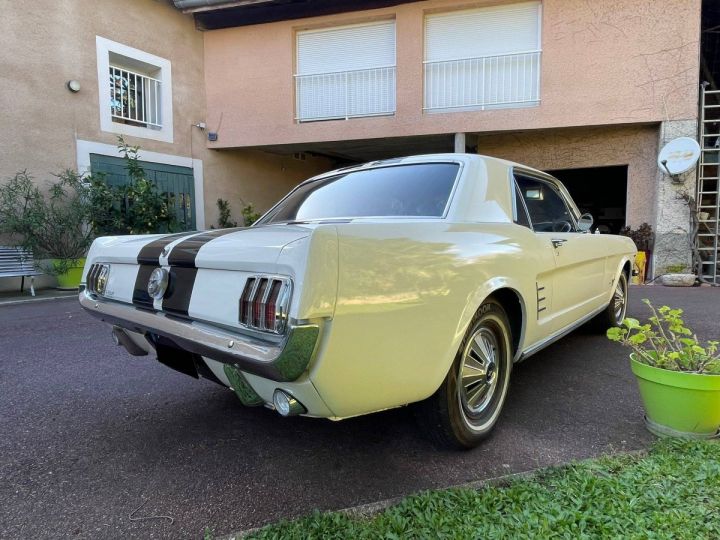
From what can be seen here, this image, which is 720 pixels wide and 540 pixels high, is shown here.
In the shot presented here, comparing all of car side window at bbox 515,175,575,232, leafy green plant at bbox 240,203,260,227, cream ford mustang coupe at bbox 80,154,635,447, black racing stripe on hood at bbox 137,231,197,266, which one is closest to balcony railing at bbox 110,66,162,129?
leafy green plant at bbox 240,203,260,227

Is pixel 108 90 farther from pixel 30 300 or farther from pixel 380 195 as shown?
pixel 380 195

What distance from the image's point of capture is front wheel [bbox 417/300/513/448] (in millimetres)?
2154

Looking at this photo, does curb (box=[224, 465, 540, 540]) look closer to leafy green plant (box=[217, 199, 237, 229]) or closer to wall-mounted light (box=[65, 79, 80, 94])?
wall-mounted light (box=[65, 79, 80, 94])

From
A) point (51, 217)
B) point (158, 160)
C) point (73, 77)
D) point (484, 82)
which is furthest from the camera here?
point (158, 160)

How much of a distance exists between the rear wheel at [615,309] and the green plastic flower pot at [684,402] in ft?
7.46

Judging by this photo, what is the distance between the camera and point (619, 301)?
4895 millimetres

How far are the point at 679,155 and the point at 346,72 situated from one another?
22.6 ft

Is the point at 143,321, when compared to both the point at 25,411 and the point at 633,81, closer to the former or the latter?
the point at 25,411

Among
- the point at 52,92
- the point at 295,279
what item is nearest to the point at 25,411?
the point at 295,279

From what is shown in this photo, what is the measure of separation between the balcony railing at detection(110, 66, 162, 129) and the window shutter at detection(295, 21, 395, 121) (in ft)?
10.5

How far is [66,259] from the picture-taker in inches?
321

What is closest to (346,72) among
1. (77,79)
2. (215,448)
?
(77,79)

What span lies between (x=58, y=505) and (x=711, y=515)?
2.60 metres

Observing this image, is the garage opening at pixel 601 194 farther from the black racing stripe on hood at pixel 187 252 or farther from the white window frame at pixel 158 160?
the black racing stripe on hood at pixel 187 252
